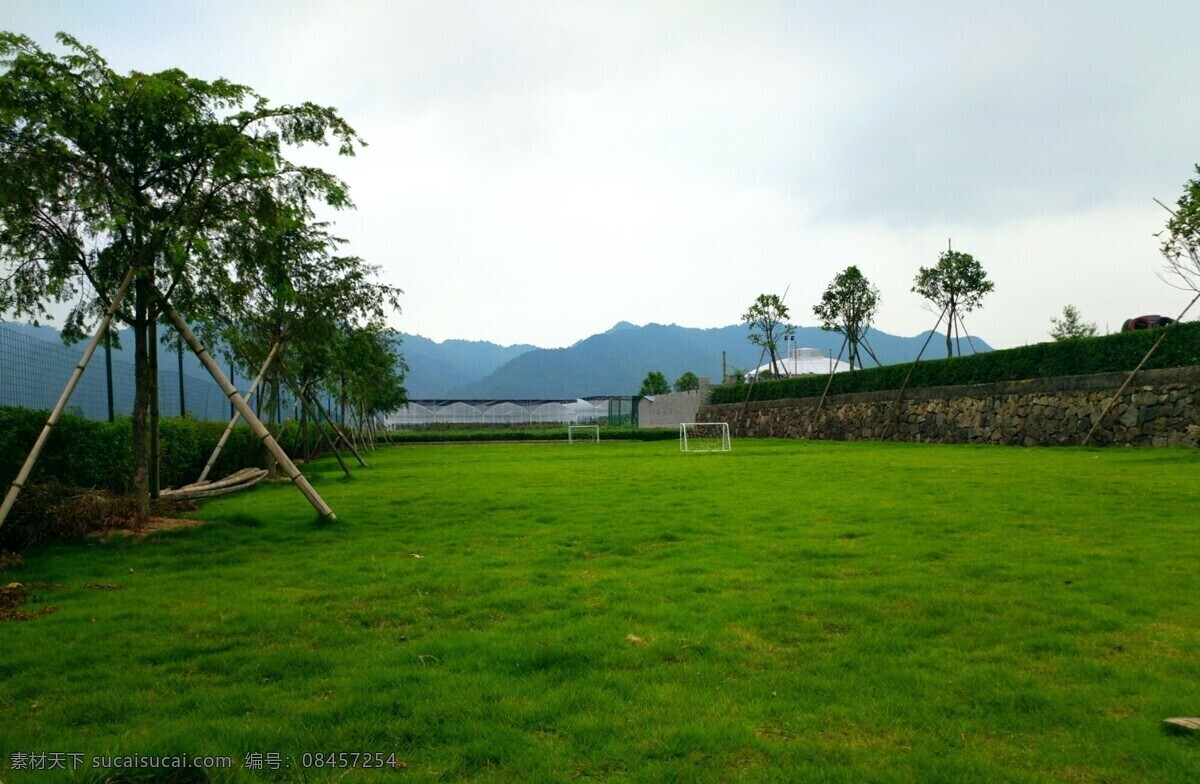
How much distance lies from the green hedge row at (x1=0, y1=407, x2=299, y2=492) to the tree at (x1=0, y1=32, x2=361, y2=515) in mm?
894

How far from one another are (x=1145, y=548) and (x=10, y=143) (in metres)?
12.1

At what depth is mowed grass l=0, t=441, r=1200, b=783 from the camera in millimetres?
3020

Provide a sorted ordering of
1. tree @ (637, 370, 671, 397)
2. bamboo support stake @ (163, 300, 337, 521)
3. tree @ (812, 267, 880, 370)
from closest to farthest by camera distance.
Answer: bamboo support stake @ (163, 300, 337, 521) → tree @ (812, 267, 880, 370) → tree @ (637, 370, 671, 397)

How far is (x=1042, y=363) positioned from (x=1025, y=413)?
154 centimetres

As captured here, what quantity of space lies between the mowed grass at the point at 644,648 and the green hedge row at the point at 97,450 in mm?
1308

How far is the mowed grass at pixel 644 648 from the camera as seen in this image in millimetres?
3020

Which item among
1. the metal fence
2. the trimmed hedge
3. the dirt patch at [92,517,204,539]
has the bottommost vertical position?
the trimmed hedge

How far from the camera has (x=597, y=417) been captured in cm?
6256

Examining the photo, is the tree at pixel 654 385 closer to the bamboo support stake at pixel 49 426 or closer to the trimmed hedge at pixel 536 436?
the trimmed hedge at pixel 536 436

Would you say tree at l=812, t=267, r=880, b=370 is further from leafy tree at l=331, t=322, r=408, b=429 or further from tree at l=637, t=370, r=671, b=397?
tree at l=637, t=370, r=671, b=397

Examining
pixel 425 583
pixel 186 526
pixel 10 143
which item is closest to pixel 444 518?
pixel 186 526

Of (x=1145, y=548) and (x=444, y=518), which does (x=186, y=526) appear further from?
(x=1145, y=548)

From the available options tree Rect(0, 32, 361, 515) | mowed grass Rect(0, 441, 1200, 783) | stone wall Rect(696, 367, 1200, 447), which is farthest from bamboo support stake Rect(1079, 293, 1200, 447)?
tree Rect(0, 32, 361, 515)

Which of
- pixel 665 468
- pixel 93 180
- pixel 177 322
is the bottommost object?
pixel 665 468
